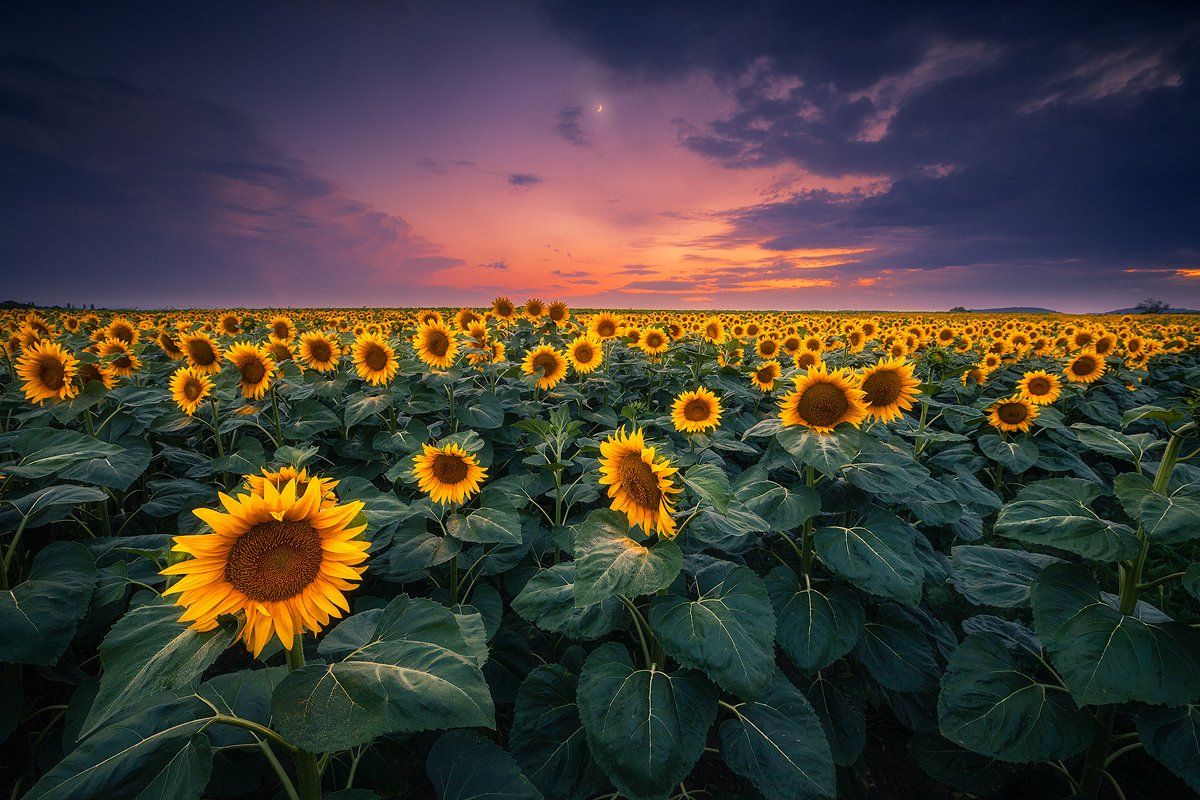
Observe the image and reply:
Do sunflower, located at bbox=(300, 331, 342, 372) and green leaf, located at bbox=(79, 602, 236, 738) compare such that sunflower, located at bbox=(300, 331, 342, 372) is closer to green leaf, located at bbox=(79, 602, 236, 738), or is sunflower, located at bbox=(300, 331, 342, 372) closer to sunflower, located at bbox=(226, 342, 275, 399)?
sunflower, located at bbox=(226, 342, 275, 399)

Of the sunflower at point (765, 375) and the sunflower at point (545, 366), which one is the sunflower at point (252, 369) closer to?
the sunflower at point (545, 366)

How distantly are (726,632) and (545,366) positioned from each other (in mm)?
4576

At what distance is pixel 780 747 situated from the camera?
2186 mm

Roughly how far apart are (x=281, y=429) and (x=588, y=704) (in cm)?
396

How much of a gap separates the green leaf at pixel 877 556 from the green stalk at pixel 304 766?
231cm

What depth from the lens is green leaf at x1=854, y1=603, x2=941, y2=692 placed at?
2.64 m

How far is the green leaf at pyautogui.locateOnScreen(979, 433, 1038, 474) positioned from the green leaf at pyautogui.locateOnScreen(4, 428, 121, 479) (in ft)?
24.0

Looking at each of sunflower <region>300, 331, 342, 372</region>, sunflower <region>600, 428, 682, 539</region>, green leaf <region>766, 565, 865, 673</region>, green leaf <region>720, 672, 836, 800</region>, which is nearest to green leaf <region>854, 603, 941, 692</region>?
green leaf <region>766, 565, 865, 673</region>

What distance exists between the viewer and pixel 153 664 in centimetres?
136

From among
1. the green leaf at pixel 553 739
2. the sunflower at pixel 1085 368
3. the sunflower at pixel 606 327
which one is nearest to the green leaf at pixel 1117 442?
the green leaf at pixel 553 739

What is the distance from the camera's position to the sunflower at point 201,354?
504 cm

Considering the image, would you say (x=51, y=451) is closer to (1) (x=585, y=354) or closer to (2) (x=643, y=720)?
(2) (x=643, y=720)

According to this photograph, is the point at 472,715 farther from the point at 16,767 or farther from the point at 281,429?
the point at 281,429

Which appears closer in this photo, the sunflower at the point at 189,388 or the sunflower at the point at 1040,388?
the sunflower at the point at 189,388
